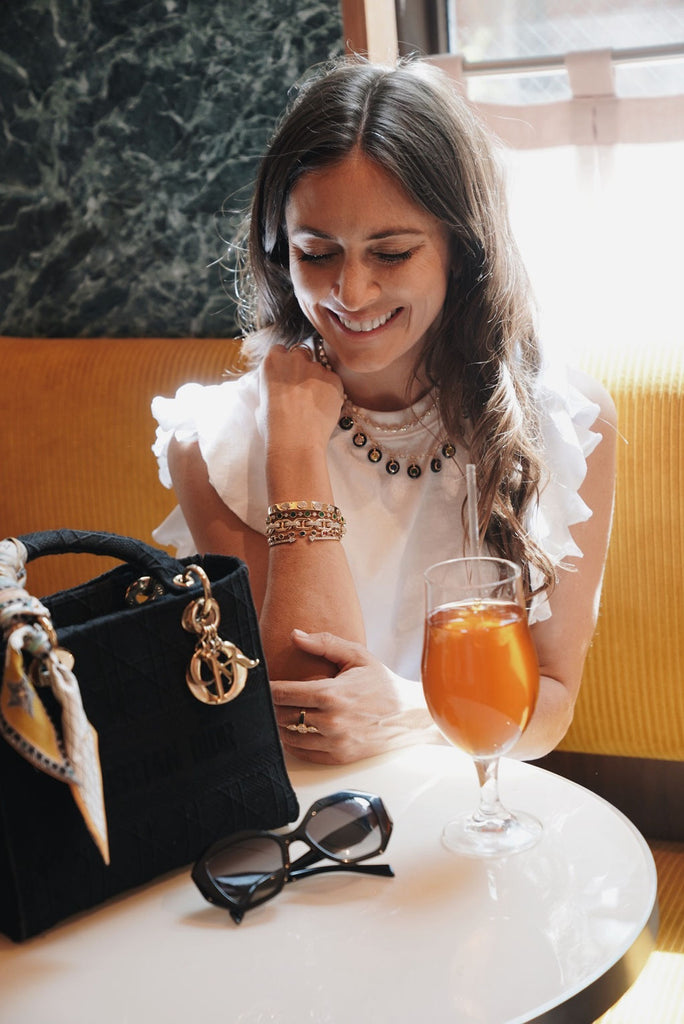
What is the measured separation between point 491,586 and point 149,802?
320mm

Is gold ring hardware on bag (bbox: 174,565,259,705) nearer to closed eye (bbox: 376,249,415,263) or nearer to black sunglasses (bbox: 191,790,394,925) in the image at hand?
black sunglasses (bbox: 191,790,394,925)

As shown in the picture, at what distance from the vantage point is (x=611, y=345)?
72.8 inches

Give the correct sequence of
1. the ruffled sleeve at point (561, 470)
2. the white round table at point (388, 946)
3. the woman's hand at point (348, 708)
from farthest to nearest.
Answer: the ruffled sleeve at point (561, 470), the woman's hand at point (348, 708), the white round table at point (388, 946)

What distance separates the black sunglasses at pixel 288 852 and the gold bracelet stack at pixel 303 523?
55 centimetres

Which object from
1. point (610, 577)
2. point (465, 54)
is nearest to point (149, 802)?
point (610, 577)

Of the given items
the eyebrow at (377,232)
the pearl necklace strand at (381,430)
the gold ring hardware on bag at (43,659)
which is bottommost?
the pearl necklace strand at (381,430)

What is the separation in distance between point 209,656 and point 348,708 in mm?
275

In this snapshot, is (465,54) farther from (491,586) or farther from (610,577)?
(491,586)

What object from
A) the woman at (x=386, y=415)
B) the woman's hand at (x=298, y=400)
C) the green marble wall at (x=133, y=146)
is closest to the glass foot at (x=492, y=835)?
the woman at (x=386, y=415)

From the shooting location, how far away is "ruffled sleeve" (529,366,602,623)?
5.02 ft

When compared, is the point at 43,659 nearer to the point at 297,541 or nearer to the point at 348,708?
the point at 348,708

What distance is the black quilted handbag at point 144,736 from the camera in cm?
84

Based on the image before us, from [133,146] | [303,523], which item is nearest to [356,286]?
[303,523]

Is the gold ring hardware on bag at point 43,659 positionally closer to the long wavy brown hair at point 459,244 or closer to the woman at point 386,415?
the woman at point 386,415
